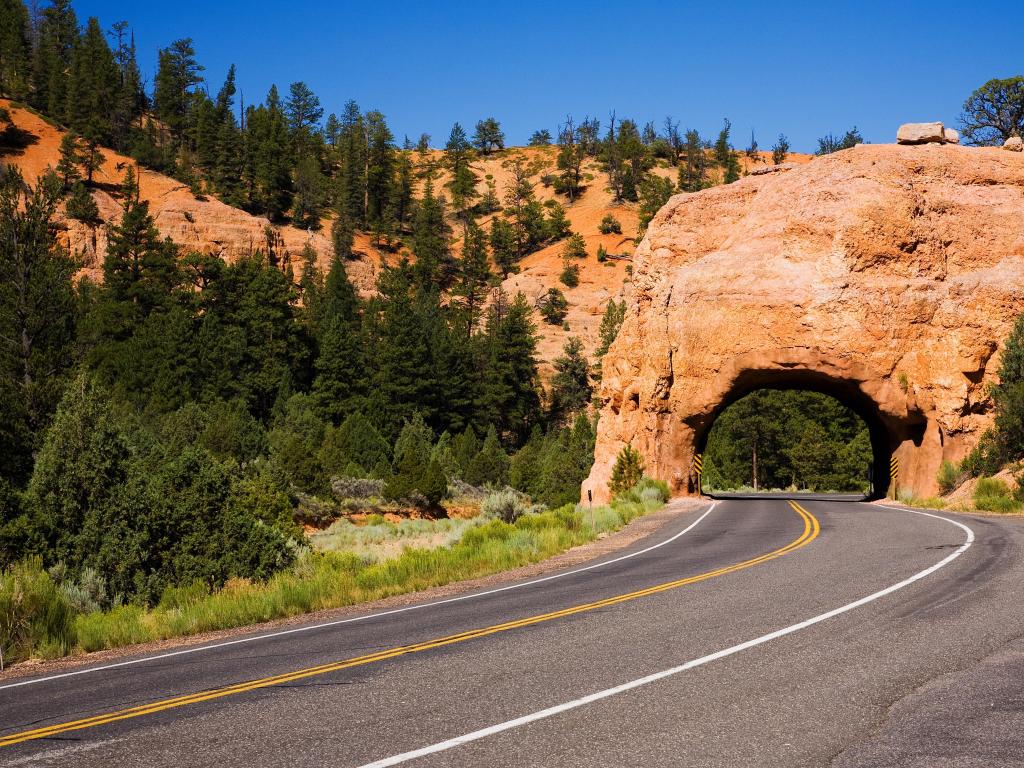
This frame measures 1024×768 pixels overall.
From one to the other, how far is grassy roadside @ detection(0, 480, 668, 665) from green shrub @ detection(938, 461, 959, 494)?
15902mm

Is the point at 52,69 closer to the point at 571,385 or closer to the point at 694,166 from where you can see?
the point at 571,385

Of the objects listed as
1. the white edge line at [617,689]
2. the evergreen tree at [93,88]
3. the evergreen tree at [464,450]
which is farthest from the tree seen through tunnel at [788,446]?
the evergreen tree at [93,88]

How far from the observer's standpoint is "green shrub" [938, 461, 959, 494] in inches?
1195

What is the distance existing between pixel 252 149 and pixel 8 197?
262ft

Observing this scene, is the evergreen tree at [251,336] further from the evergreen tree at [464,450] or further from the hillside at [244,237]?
the evergreen tree at [464,450]

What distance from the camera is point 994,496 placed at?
2580 cm

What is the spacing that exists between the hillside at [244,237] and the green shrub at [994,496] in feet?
208

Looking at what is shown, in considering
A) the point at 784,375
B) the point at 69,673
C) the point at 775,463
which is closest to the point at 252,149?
the point at 775,463

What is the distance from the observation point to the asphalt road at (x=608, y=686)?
5559mm

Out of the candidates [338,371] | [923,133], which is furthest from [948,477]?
[338,371]

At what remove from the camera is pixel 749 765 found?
5148 mm

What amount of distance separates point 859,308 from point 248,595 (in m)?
26.6

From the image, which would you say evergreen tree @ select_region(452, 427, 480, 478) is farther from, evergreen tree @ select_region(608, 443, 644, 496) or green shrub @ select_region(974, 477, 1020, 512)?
green shrub @ select_region(974, 477, 1020, 512)

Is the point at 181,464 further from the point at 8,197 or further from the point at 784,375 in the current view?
the point at 784,375
